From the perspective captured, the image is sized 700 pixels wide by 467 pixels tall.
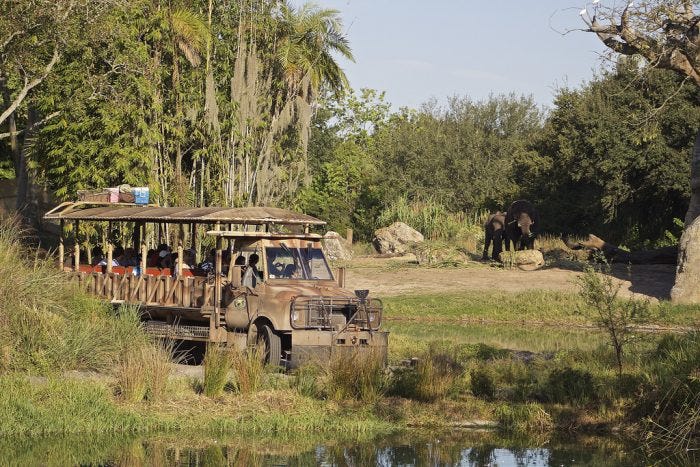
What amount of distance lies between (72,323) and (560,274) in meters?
19.5

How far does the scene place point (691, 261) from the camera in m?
30.5

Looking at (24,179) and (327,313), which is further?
(24,179)

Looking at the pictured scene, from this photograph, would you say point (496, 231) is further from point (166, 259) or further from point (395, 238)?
point (166, 259)

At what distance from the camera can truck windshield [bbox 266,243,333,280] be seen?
20.9m

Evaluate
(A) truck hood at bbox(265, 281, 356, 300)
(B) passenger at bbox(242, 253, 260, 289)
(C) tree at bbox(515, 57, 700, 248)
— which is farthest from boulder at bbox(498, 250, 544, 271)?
(B) passenger at bbox(242, 253, 260, 289)

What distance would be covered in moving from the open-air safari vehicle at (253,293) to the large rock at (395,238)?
839 inches

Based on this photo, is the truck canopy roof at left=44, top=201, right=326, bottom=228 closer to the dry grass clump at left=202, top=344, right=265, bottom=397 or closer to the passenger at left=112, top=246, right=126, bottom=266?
the passenger at left=112, top=246, right=126, bottom=266

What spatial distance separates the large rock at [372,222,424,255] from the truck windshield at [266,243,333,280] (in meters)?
23.3

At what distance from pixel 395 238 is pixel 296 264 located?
24682mm

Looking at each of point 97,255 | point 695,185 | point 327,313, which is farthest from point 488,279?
point 327,313

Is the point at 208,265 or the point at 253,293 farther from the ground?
the point at 208,265

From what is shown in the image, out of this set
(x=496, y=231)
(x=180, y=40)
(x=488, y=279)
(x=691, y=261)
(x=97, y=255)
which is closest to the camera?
(x=97, y=255)

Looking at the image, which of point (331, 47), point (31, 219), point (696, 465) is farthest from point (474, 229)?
point (696, 465)

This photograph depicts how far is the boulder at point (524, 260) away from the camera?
37.7 meters
